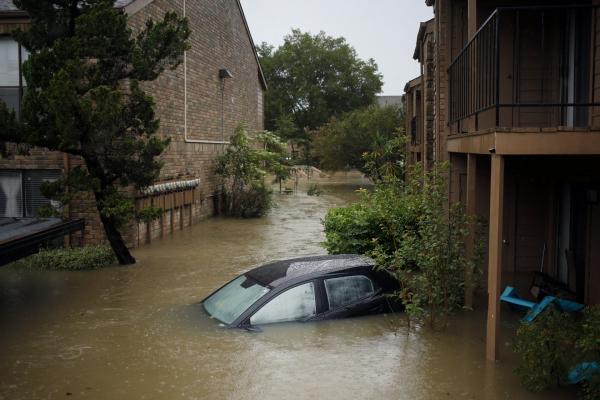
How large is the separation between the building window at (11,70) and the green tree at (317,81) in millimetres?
45422

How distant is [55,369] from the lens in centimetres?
768

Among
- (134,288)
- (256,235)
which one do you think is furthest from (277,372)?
(256,235)

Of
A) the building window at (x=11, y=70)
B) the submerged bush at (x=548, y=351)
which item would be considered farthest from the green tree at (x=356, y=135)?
the submerged bush at (x=548, y=351)

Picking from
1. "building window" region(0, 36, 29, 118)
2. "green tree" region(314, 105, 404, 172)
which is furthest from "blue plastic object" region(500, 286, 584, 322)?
"green tree" region(314, 105, 404, 172)

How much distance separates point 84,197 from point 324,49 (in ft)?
164

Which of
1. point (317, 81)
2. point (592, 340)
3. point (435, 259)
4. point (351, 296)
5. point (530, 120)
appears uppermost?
point (317, 81)

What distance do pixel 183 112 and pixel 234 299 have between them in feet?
40.2

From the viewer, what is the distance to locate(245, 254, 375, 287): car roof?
8.52m

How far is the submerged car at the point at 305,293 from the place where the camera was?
8.27 m

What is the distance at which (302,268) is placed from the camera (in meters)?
8.77

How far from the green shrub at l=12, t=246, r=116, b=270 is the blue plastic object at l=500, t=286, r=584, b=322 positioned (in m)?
8.49

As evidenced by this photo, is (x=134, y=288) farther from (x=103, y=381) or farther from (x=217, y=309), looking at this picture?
(x=103, y=381)

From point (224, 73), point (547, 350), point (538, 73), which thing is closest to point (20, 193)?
point (224, 73)

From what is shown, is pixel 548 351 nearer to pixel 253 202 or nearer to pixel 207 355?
pixel 207 355
